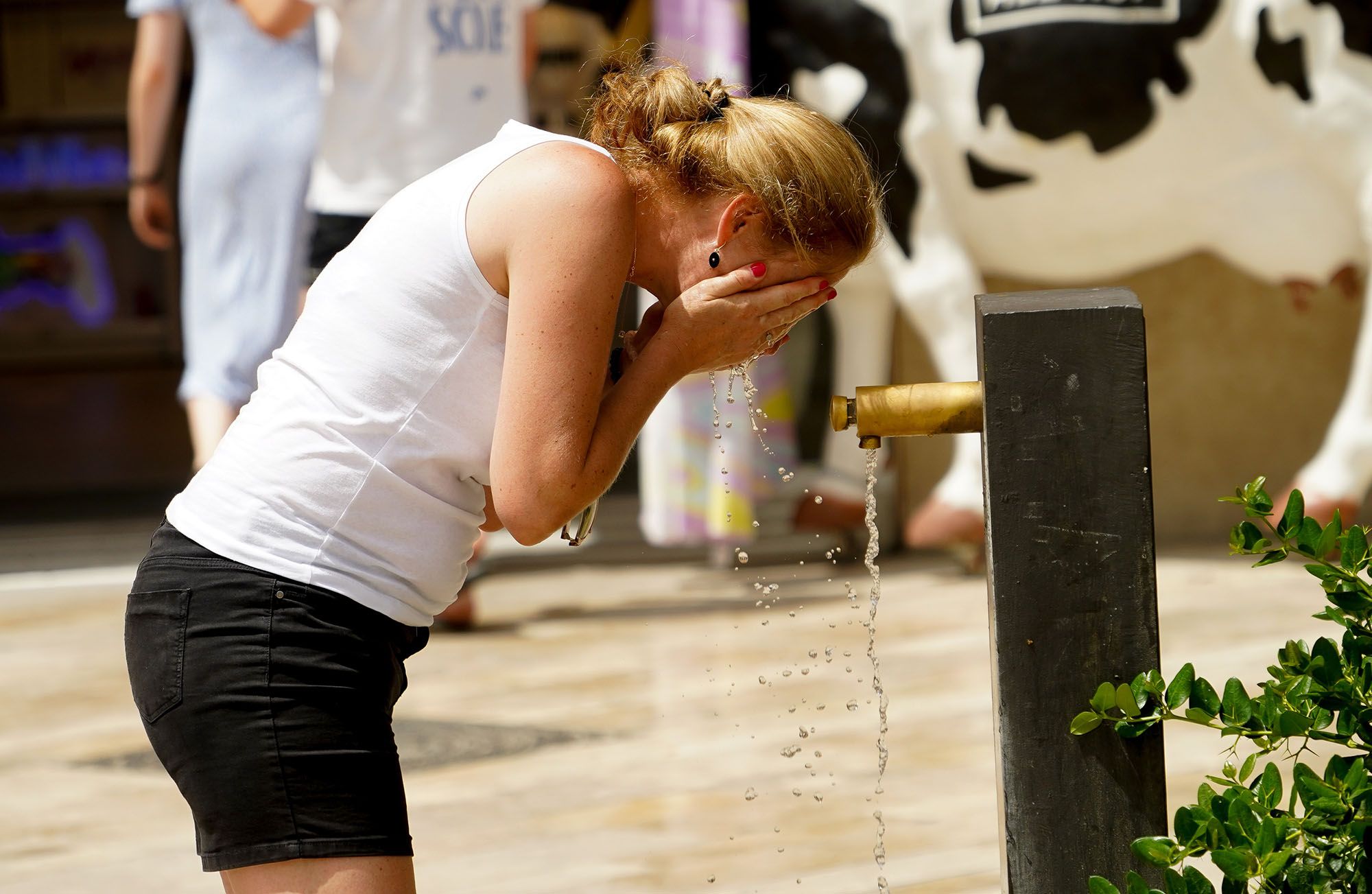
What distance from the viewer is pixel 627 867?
8.91ft

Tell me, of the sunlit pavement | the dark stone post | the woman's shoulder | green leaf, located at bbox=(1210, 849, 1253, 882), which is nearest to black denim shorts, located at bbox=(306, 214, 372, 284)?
the sunlit pavement

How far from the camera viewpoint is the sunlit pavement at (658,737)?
9.09 feet

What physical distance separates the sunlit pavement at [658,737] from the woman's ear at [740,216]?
0.50 metres

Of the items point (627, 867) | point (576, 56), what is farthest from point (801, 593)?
point (576, 56)

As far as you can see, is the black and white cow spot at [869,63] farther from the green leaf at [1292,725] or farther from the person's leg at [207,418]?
the green leaf at [1292,725]

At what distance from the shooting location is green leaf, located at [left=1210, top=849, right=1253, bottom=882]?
1.42 metres

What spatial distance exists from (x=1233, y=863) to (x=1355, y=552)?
0.29m

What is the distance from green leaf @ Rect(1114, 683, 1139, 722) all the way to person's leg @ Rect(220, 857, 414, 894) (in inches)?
26.0

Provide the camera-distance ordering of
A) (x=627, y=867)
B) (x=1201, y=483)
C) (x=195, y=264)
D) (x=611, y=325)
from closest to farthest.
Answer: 1. (x=611, y=325)
2. (x=627, y=867)
3. (x=195, y=264)
4. (x=1201, y=483)

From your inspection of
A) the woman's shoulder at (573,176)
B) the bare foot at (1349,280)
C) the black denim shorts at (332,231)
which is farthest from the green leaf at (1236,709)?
the bare foot at (1349,280)

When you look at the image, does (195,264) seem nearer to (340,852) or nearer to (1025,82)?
(1025,82)

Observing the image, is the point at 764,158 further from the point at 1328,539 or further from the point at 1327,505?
the point at 1327,505

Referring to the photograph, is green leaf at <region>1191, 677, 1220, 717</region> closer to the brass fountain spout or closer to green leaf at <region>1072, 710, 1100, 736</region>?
green leaf at <region>1072, 710, 1100, 736</region>

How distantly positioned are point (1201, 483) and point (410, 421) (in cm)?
469
